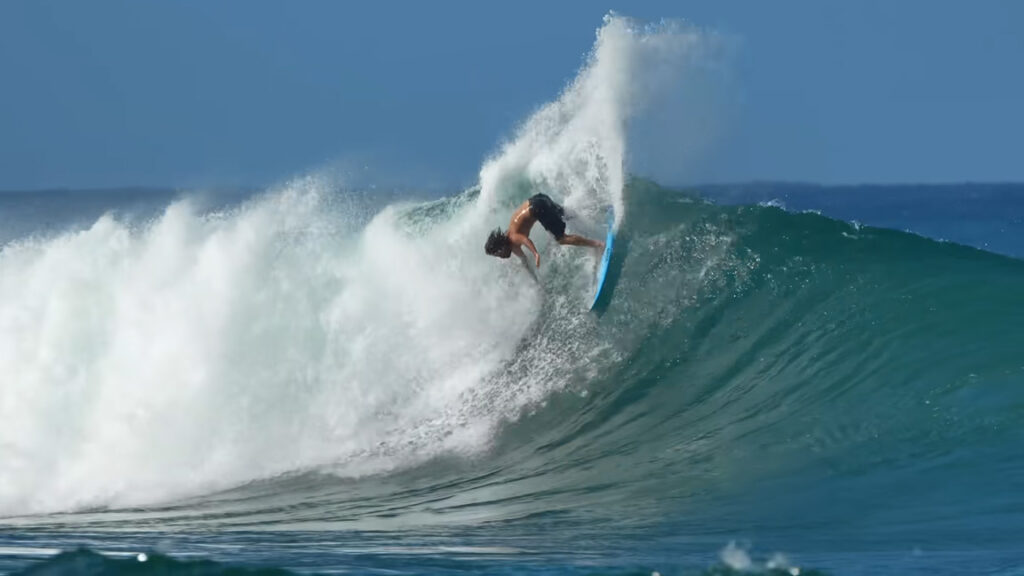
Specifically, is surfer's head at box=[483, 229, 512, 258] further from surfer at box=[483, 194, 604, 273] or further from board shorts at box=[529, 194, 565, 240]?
board shorts at box=[529, 194, 565, 240]

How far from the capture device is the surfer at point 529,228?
32.3 ft

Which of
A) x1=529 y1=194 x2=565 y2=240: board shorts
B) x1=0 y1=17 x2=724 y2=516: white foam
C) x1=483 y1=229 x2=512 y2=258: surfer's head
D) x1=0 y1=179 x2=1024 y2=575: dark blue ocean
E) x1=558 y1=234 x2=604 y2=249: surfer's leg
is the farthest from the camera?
x1=558 y1=234 x2=604 y2=249: surfer's leg

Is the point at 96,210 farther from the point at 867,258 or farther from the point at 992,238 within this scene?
the point at 867,258

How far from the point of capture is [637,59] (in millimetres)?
11289

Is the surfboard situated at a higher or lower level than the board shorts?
lower

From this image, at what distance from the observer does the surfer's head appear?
32.6 feet

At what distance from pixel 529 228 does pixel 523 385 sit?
1.42 m

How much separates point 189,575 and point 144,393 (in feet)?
15.9

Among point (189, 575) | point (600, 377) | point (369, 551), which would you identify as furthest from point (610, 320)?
point (189, 575)

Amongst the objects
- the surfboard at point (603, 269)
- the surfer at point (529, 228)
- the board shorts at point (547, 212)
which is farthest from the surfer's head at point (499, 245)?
the surfboard at point (603, 269)

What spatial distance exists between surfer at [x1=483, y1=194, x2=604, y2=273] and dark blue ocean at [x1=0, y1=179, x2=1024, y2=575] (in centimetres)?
39

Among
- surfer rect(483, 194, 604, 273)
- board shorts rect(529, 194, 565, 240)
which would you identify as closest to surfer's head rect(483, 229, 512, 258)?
surfer rect(483, 194, 604, 273)

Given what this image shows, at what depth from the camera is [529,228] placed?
10047 millimetres

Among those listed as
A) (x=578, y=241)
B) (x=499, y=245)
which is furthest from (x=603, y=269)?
(x=499, y=245)
